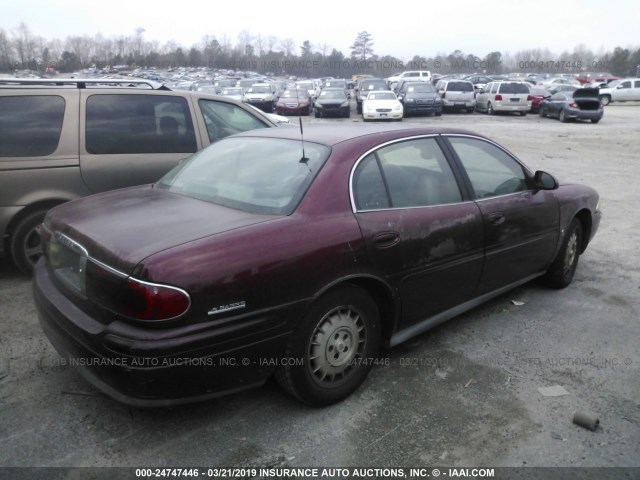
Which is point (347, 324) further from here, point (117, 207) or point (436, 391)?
point (117, 207)

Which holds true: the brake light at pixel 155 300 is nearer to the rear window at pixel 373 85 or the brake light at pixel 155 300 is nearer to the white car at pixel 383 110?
the white car at pixel 383 110

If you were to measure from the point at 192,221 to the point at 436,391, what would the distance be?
1766 millimetres

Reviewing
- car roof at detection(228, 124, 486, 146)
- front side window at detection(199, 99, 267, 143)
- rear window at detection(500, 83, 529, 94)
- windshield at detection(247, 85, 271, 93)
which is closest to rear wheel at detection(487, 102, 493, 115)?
rear window at detection(500, 83, 529, 94)

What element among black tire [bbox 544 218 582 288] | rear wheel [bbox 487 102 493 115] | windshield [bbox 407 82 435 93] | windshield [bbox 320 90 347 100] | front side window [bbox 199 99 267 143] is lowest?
black tire [bbox 544 218 582 288]

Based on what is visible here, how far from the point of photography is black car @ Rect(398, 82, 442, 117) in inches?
979

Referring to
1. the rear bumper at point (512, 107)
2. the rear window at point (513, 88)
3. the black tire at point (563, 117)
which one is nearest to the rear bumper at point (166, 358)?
the black tire at point (563, 117)

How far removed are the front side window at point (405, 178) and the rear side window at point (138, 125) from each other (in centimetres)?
275

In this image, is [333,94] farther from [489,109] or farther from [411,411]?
[411,411]

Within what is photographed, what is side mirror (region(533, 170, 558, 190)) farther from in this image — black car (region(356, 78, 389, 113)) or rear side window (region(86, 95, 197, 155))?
black car (region(356, 78, 389, 113))

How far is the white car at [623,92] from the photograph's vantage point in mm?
35406

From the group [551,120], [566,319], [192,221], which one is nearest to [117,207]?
[192,221]

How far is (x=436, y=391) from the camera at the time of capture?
10.6ft

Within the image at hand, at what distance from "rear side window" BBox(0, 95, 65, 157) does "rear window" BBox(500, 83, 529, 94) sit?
26.1m

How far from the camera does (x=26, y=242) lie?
4809mm
